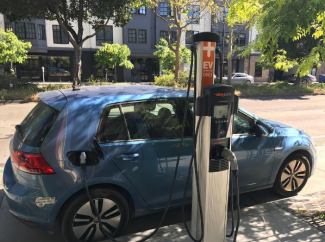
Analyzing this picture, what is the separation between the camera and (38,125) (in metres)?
2.94

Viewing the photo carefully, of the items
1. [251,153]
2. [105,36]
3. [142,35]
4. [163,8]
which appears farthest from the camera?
[142,35]

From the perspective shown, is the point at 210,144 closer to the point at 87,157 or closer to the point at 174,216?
the point at 87,157

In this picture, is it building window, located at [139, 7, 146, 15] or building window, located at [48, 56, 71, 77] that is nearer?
building window, located at [139, 7, 146, 15]

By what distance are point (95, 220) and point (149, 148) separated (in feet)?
3.06

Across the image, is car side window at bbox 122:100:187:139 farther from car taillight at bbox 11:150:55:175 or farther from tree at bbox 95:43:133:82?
tree at bbox 95:43:133:82

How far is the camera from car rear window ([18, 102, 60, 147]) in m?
2.81

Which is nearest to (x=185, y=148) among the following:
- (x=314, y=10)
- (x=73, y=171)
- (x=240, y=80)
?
(x=73, y=171)

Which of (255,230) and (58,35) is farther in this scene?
(58,35)

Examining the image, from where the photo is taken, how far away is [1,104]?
14.1m

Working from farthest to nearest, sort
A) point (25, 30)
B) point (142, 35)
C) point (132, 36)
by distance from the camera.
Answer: point (142, 35) < point (132, 36) < point (25, 30)

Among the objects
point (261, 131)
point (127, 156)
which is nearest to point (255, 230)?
point (261, 131)

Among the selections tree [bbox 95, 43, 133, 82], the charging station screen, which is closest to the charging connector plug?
the charging station screen

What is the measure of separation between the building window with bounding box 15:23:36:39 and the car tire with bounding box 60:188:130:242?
110ft

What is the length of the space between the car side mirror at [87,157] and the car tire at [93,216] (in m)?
0.29
